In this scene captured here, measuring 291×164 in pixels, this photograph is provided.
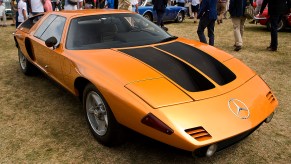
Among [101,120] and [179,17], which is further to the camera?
[179,17]

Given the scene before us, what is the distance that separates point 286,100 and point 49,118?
3.36 metres

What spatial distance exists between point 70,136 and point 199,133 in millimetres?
1646

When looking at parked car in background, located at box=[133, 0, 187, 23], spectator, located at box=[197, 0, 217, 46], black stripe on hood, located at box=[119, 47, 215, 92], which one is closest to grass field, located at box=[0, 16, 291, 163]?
black stripe on hood, located at box=[119, 47, 215, 92]

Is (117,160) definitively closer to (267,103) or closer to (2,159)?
(2,159)

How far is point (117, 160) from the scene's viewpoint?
2.74 meters

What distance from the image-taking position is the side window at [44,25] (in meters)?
4.37

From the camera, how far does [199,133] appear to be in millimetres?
2189

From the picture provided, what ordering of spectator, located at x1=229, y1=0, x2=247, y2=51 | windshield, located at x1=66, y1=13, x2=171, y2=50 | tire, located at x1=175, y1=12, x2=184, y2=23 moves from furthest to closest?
tire, located at x1=175, y1=12, x2=184, y2=23
spectator, located at x1=229, y1=0, x2=247, y2=51
windshield, located at x1=66, y1=13, x2=171, y2=50

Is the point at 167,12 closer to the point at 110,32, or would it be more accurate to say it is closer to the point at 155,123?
the point at 110,32

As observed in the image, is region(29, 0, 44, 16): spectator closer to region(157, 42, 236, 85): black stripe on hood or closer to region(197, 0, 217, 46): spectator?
region(197, 0, 217, 46): spectator

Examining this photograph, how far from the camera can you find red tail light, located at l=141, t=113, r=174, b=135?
218cm

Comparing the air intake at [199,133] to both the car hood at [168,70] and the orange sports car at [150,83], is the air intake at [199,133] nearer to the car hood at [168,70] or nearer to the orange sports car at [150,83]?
the orange sports car at [150,83]

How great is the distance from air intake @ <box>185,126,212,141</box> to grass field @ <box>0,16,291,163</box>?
17 cm

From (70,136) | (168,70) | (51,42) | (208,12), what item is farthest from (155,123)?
(208,12)
